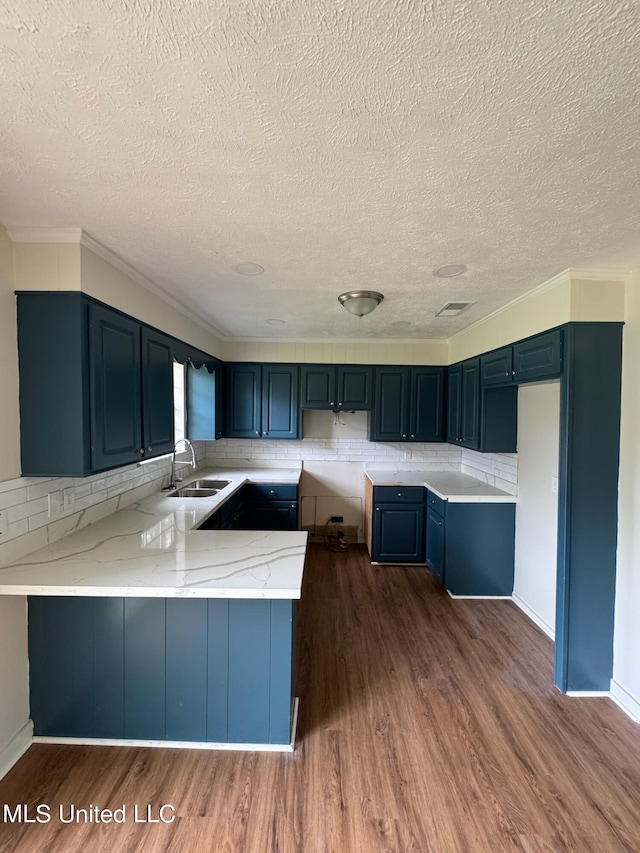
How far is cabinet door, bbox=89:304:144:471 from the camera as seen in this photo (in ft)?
5.86

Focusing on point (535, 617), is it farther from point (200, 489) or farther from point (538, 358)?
point (200, 489)

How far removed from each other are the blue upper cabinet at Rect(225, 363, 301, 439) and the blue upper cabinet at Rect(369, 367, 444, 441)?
3.08ft

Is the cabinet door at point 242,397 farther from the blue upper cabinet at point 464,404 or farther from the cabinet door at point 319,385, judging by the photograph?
the blue upper cabinet at point 464,404

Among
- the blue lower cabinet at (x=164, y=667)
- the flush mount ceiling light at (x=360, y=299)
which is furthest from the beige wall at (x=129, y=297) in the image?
the blue lower cabinet at (x=164, y=667)

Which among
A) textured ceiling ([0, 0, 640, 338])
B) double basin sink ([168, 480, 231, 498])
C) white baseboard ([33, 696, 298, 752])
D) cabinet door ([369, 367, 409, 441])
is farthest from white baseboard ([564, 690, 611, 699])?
double basin sink ([168, 480, 231, 498])

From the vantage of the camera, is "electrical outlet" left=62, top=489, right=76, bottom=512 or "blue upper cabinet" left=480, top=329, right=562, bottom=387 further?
"blue upper cabinet" left=480, top=329, right=562, bottom=387

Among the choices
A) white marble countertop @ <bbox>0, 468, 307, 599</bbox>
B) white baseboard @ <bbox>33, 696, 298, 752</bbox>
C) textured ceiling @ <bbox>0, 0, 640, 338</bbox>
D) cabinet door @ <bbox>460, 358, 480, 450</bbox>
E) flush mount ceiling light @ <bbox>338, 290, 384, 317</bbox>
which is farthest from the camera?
cabinet door @ <bbox>460, 358, 480, 450</bbox>

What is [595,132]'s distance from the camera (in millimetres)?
1017

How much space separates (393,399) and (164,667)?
3.21 m

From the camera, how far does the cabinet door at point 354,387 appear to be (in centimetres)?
411

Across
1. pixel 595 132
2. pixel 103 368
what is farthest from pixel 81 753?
pixel 595 132

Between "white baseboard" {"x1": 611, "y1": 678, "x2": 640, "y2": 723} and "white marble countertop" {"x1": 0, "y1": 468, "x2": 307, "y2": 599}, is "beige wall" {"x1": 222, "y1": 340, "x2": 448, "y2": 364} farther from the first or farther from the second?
"white baseboard" {"x1": 611, "y1": 678, "x2": 640, "y2": 723}

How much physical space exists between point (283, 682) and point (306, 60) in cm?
219

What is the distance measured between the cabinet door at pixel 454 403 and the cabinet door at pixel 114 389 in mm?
2927
